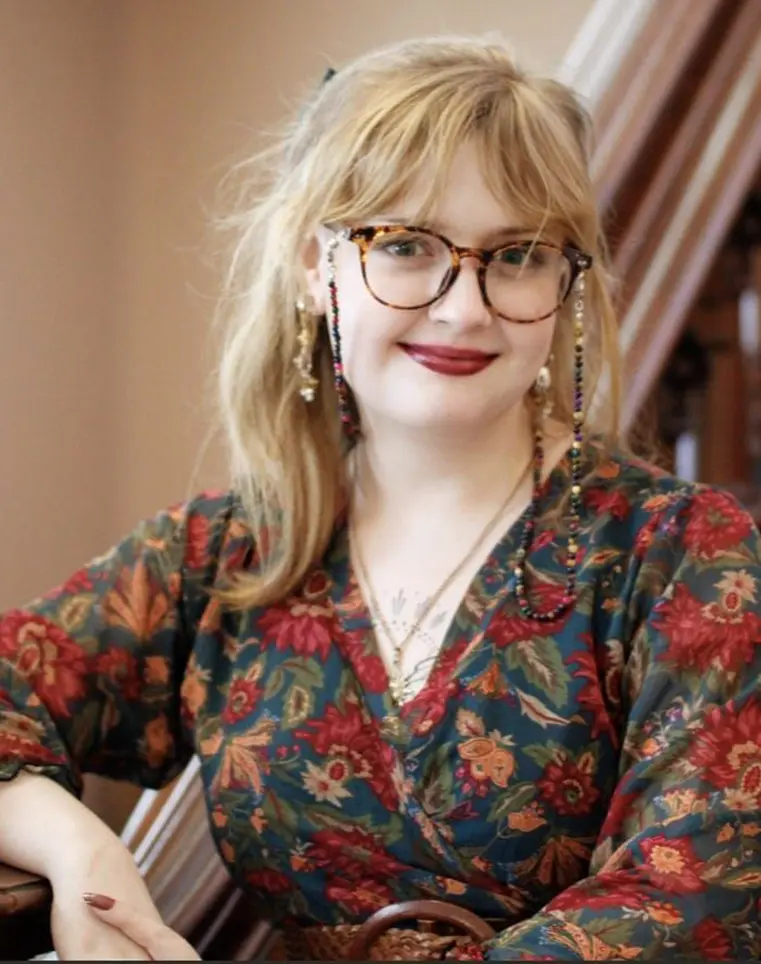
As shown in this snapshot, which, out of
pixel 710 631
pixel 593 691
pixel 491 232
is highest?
pixel 491 232

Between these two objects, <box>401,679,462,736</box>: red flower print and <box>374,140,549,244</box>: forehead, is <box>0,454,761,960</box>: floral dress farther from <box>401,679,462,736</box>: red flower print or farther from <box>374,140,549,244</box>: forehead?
<box>374,140,549,244</box>: forehead

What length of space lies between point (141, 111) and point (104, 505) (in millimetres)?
652

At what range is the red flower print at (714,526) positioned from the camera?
1165 mm

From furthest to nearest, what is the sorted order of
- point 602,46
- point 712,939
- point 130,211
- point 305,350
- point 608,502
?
point 130,211 < point 602,46 < point 305,350 < point 608,502 < point 712,939

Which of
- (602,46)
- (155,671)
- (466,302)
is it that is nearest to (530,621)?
(466,302)

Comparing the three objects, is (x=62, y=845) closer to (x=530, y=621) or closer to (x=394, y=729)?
(x=394, y=729)

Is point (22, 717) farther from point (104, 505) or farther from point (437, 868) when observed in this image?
point (104, 505)

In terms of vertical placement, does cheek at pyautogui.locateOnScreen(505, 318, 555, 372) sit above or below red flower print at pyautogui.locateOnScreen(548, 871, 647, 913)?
above

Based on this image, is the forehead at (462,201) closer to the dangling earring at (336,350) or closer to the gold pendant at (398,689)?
the dangling earring at (336,350)

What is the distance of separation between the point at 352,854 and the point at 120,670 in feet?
1.02

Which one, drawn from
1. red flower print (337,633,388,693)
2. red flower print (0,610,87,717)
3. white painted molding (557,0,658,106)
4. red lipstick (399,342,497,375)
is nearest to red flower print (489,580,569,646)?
red flower print (337,633,388,693)

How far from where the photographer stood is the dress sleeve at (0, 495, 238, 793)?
1278 millimetres

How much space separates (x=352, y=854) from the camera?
1216 millimetres

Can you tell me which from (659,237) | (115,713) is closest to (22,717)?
(115,713)
